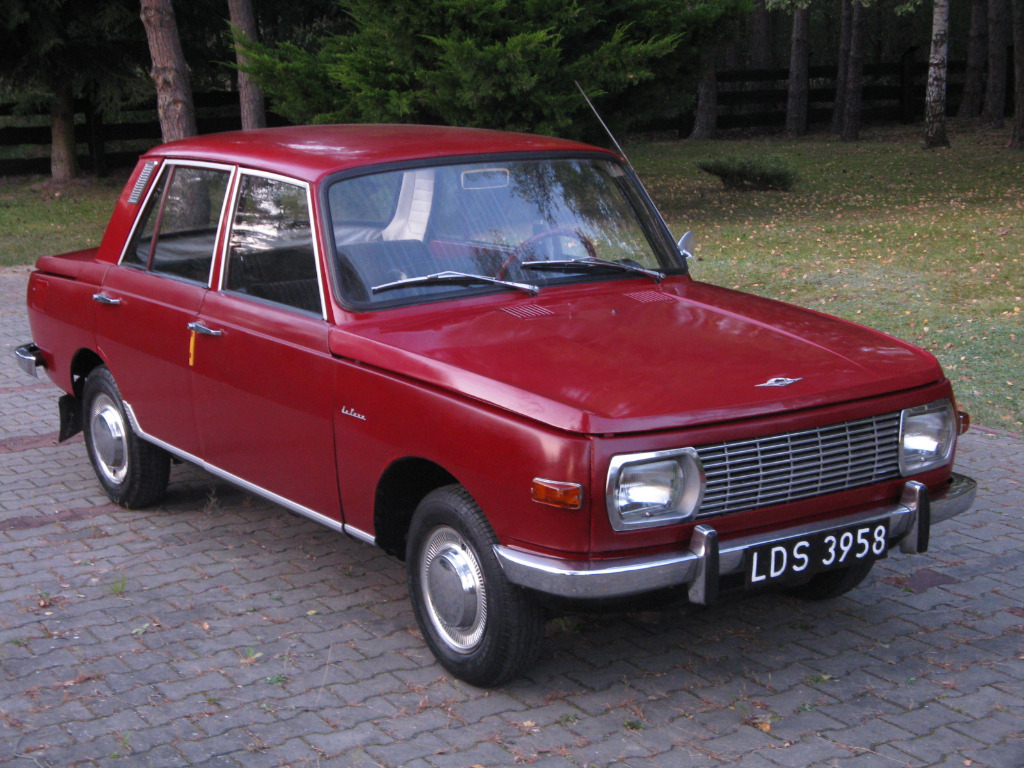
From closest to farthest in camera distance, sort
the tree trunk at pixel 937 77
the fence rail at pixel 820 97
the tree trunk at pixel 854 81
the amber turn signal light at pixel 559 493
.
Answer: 1. the amber turn signal light at pixel 559 493
2. the tree trunk at pixel 937 77
3. the tree trunk at pixel 854 81
4. the fence rail at pixel 820 97

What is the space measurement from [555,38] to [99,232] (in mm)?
8614

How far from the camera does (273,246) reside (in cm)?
478

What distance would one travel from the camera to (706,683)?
407 cm

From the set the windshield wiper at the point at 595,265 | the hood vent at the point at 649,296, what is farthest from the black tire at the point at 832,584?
the windshield wiper at the point at 595,265

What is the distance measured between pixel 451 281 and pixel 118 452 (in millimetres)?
2515

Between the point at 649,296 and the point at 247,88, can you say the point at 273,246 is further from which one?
the point at 247,88

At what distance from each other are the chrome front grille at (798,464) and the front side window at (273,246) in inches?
69.0

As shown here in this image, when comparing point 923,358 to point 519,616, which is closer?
point 519,616

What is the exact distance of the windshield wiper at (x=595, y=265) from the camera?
15.4 ft

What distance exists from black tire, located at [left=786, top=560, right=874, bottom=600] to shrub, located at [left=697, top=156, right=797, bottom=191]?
15.5 meters

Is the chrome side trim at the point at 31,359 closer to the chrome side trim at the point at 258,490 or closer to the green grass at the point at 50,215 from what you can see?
the chrome side trim at the point at 258,490

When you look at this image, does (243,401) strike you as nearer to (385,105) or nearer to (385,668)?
(385,668)

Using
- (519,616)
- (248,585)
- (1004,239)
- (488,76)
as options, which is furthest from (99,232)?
(519,616)

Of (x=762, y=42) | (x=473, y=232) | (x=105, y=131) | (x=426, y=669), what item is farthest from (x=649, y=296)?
(x=762, y=42)
